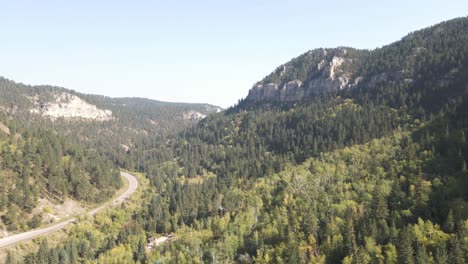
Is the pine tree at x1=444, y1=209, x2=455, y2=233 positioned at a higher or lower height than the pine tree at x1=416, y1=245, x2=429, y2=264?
higher

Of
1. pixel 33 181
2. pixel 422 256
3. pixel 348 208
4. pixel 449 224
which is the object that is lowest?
pixel 422 256

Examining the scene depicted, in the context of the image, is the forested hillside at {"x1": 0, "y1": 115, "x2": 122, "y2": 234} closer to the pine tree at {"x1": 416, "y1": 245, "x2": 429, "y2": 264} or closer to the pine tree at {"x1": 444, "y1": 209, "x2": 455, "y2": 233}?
the pine tree at {"x1": 416, "y1": 245, "x2": 429, "y2": 264}

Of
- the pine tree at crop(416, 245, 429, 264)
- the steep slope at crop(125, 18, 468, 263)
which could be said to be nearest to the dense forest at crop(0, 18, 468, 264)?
the pine tree at crop(416, 245, 429, 264)

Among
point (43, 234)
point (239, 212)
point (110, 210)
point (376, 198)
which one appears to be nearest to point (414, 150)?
point (376, 198)

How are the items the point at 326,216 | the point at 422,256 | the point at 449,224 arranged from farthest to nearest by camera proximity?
the point at 326,216 < the point at 449,224 < the point at 422,256

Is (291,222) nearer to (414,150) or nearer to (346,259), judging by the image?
(346,259)

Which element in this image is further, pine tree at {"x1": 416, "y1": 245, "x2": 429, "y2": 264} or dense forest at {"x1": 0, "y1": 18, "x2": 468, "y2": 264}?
dense forest at {"x1": 0, "y1": 18, "x2": 468, "y2": 264}

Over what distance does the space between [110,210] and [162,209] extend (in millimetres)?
22158

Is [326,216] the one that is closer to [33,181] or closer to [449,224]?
[449,224]

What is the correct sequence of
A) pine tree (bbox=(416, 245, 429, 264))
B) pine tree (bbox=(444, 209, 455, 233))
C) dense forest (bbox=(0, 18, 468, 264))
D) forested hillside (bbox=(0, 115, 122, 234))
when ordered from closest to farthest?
pine tree (bbox=(416, 245, 429, 264)), pine tree (bbox=(444, 209, 455, 233)), dense forest (bbox=(0, 18, 468, 264)), forested hillside (bbox=(0, 115, 122, 234))

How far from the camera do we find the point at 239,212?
13962cm

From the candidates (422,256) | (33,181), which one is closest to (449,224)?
(422,256)

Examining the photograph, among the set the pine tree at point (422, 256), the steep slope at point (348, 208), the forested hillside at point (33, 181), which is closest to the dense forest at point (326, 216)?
the pine tree at point (422, 256)

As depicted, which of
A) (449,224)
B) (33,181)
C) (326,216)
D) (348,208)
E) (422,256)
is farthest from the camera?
(33,181)
